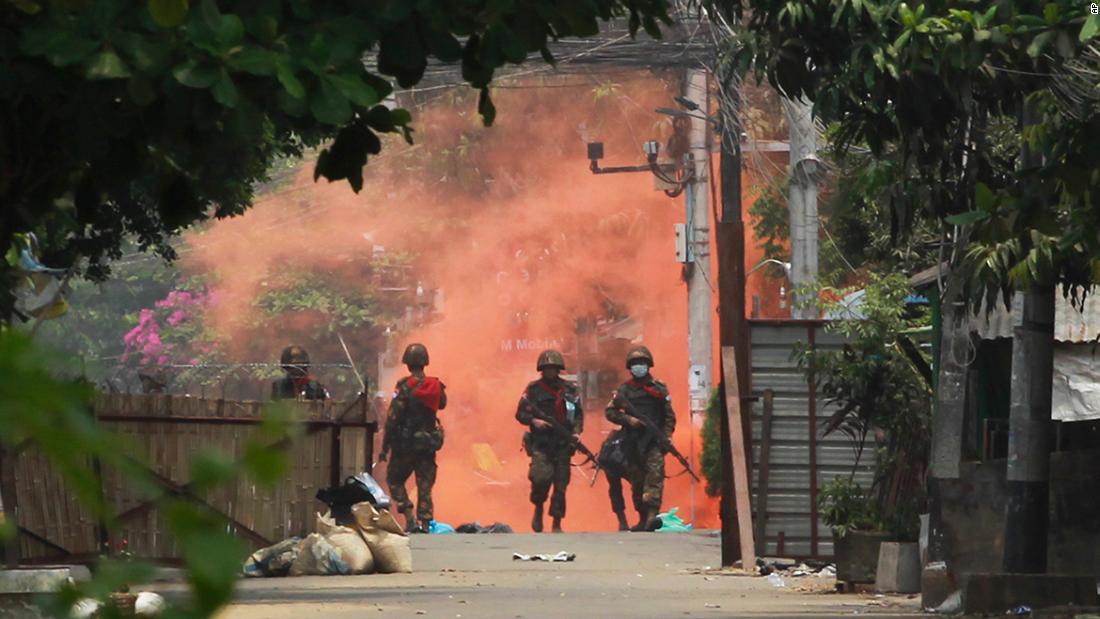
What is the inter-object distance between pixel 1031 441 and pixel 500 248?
41478mm

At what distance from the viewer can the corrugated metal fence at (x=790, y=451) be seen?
54.3 feet

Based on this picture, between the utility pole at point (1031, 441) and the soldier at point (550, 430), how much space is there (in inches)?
512

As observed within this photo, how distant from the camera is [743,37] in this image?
988 cm

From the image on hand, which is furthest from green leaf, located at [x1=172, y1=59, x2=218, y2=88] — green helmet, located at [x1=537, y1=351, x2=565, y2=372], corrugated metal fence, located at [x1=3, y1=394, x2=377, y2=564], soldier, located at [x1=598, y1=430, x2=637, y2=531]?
soldier, located at [x1=598, y1=430, x2=637, y2=531]

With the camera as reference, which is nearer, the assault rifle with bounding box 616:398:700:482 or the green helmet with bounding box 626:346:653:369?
the assault rifle with bounding box 616:398:700:482

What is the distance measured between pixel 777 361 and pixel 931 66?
7369 mm

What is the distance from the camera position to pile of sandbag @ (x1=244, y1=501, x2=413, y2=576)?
54.1ft

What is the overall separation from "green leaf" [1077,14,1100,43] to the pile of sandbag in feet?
31.7

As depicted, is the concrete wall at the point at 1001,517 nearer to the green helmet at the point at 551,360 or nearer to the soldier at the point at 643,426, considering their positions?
the soldier at the point at 643,426

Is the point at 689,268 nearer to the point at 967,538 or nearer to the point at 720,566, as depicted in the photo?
the point at 720,566

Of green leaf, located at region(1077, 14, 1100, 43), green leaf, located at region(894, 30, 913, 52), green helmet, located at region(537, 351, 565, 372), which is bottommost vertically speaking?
green helmet, located at region(537, 351, 565, 372)

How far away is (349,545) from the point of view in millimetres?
16641

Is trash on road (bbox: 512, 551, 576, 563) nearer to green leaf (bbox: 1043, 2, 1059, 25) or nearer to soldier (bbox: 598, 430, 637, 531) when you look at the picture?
soldier (bbox: 598, 430, 637, 531)

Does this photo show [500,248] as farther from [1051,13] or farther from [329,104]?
[329,104]
